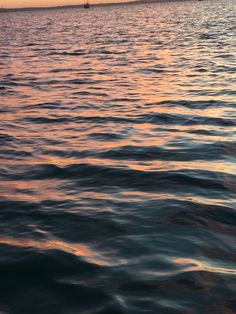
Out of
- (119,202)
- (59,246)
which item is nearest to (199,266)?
(59,246)

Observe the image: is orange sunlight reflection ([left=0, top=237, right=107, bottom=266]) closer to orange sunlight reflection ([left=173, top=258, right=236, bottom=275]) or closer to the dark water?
the dark water

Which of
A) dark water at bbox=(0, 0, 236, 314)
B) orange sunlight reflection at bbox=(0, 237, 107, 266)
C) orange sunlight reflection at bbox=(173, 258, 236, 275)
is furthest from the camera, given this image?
orange sunlight reflection at bbox=(0, 237, 107, 266)

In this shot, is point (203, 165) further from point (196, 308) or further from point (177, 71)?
point (177, 71)

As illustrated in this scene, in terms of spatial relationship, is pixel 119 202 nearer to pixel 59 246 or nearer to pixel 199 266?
pixel 59 246

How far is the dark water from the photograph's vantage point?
16.3ft

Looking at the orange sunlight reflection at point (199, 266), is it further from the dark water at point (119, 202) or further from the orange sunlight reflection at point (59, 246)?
the orange sunlight reflection at point (59, 246)

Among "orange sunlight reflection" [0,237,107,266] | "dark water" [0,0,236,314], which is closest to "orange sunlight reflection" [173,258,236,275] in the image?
"dark water" [0,0,236,314]

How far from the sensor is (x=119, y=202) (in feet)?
24.6

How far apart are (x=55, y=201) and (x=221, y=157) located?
3.77 meters

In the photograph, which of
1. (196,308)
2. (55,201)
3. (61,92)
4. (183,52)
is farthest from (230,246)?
(183,52)

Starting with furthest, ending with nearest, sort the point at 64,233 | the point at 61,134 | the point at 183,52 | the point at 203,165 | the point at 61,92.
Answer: the point at 183,52
the point at 61,92
the point at 61,134
the point at 203,165
the point at 64,233

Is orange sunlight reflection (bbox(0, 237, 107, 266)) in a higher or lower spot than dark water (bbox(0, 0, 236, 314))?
higher

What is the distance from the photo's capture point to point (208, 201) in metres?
7.45

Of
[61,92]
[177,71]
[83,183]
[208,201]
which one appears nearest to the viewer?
[208,201]
